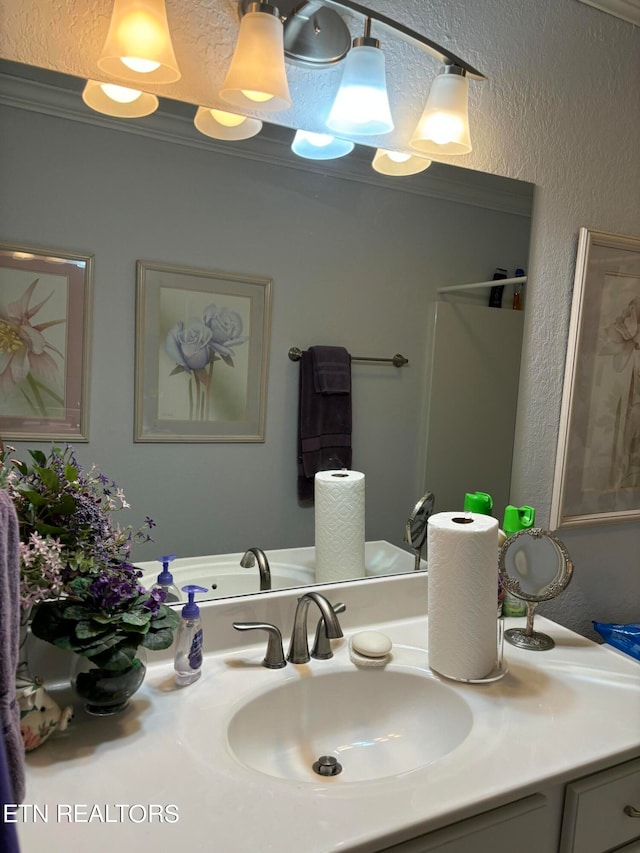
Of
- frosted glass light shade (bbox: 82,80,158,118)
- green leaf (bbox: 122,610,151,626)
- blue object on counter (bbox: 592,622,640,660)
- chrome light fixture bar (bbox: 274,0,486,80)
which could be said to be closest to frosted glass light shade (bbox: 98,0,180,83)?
frosted glass light shade (bbox: 82,80,158,118)

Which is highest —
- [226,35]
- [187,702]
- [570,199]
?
[226,35]

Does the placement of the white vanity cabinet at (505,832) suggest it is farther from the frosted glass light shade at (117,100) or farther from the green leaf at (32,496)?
the frosted glass light shade at (117,100)

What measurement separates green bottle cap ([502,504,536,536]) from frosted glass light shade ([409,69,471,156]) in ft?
2.78

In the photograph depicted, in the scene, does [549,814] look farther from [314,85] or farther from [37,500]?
[314,85]

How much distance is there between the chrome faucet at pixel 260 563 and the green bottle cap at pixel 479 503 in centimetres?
51

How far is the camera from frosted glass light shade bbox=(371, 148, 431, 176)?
128 centimetres

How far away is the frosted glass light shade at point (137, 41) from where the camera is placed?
0.95 m

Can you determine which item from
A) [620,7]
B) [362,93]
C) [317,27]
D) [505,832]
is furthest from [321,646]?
[620,7]

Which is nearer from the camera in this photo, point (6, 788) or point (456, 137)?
point (6, 788)

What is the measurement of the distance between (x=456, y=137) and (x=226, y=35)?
504 millimetres

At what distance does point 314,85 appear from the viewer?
1.17 metres

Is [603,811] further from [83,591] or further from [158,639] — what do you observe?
[83,591]

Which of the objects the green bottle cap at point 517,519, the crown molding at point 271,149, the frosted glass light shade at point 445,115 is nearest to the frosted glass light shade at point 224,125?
the crown molding at point 271,149

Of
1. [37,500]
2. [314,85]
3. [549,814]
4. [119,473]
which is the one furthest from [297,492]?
[314,85]
